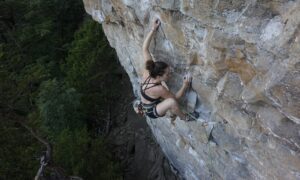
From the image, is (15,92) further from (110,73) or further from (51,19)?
(51,19)

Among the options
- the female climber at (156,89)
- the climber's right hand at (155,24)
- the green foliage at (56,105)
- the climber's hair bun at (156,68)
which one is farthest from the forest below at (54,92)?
the climber's right hand at (155,24)

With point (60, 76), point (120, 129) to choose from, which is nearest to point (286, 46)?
point (120, 129)

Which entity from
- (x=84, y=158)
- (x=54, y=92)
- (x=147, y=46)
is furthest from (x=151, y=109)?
(x=54, y=92)

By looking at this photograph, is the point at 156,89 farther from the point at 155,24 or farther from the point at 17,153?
the point at 17,153

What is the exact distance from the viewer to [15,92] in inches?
424

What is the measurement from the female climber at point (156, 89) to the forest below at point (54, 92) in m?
3.18

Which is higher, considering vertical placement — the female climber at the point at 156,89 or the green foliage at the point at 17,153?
the female climber at the point at 156,89

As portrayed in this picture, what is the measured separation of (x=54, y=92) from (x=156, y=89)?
344 inches

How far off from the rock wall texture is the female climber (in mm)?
183

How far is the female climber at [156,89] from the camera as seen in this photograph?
5.89 meters

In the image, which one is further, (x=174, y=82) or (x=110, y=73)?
(x=110, y=73)

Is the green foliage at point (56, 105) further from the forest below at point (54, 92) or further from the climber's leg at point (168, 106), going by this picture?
the climber's leg at point (168, 106)

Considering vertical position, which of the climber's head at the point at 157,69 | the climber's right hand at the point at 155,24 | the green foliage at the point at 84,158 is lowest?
the green foliage at the point at 84,158

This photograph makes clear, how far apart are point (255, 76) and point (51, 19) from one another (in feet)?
52.1
